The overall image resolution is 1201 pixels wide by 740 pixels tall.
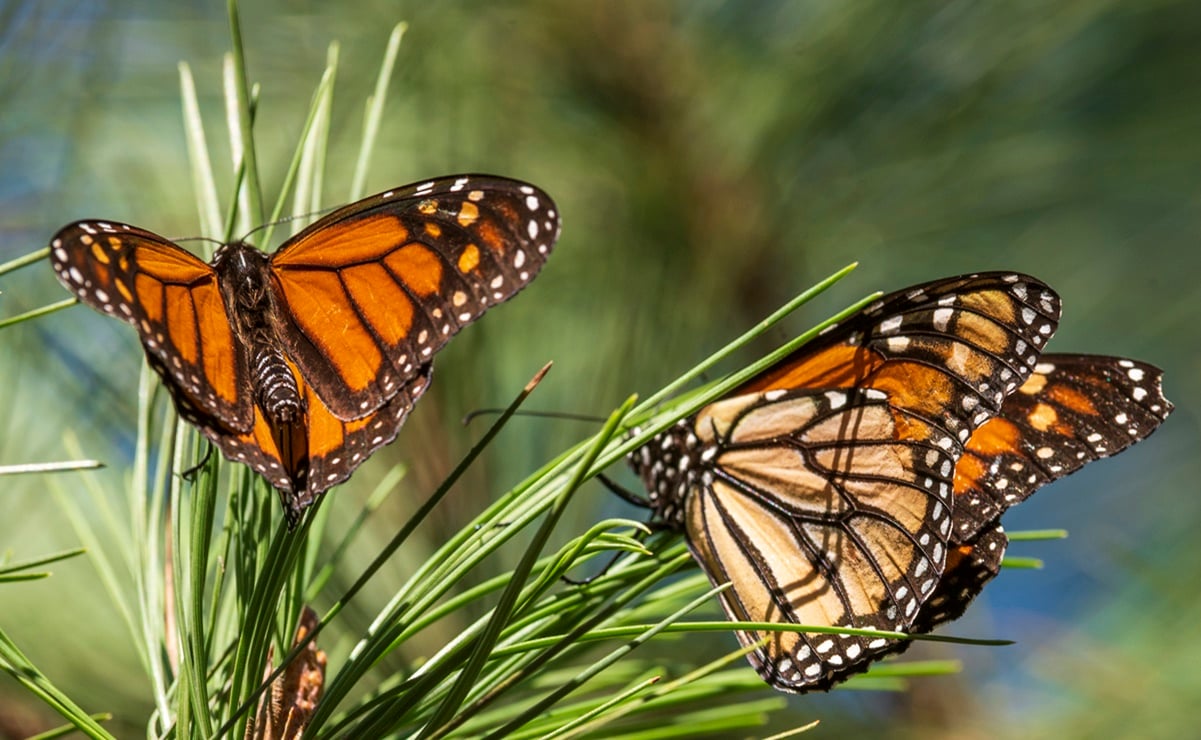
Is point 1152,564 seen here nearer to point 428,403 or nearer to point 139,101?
point 428,403

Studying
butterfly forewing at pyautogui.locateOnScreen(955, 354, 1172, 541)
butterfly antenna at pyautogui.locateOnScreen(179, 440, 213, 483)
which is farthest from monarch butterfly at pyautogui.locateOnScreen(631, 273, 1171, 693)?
butterfly antenna at pyautogui.locateOnScreen(179, 440, 213, 483)

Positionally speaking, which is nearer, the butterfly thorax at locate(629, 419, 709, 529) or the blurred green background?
the butterfly thorax at locate(629, 419, 709, 529)

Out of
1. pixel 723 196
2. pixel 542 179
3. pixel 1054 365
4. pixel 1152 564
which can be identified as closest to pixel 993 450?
pixel 1054 365

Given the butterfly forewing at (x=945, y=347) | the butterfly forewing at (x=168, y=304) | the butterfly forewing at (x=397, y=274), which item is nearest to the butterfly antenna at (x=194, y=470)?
the butterfly forewing at (x=168, y=304)

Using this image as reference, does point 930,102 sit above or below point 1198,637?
above

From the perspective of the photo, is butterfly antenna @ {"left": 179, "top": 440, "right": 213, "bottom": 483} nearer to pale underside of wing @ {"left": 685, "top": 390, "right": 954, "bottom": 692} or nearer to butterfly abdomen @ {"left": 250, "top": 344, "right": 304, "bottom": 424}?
butterfly abdomen @ {"left": 250, "top": 344, "right": 304, "bottom": 424}

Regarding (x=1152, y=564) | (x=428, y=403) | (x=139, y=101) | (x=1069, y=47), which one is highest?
(x=139, y=101)
